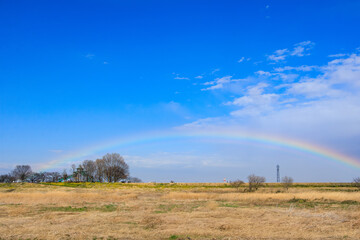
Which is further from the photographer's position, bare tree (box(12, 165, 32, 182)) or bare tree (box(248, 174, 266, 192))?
bare tree (box(12, 165, 32, 182))

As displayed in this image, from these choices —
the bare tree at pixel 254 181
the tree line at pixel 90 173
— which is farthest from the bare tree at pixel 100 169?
the bare tree at pixel 254 181

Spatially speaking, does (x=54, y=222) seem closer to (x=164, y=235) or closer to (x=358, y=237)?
(x=164, y=235)

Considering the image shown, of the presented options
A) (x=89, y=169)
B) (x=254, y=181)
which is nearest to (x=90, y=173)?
(x=89, y=169)

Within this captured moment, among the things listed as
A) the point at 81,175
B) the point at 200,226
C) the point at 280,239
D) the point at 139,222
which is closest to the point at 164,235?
the point at 200,226

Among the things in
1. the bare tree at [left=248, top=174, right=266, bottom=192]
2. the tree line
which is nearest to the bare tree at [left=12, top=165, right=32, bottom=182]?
the tree line

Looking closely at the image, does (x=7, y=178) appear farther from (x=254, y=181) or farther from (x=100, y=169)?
(x=254, y=181)

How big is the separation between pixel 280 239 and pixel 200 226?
4.19 metres

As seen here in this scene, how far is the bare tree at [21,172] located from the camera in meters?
134

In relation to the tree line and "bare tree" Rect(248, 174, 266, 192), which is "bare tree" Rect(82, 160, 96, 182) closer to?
the tree line

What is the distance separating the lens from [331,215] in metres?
18.7

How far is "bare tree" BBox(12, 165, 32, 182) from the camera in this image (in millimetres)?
133875

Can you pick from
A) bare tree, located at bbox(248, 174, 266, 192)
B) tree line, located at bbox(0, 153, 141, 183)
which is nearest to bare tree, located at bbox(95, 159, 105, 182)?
tree line, located at bbox(0, 153, 141, 183)

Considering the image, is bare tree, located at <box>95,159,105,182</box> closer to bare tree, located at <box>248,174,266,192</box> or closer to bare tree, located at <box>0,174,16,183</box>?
bare tree, located at <box>0,174,16,183</box>

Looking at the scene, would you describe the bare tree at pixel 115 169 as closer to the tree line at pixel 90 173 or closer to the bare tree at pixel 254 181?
the tree line at pixel 90 173
